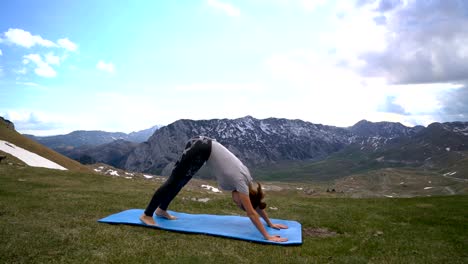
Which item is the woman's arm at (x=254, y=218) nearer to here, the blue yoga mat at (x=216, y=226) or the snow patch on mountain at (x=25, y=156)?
the blue yoga mat at (x=216, y=226)

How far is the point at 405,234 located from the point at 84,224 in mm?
14274

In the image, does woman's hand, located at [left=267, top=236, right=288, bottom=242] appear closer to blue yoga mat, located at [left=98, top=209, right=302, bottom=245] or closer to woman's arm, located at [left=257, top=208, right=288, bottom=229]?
blue yoga mat, located at [left=98, top=209, right=302, bottom=245]

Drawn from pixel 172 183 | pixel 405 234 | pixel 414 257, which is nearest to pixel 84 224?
pixel 172 183

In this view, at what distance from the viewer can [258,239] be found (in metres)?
14.6

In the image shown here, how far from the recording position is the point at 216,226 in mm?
16766

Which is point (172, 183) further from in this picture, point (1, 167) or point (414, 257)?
point (1, 167)

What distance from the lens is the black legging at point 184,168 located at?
647 inches

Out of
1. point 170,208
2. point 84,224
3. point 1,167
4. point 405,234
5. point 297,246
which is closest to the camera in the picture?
point 297,246

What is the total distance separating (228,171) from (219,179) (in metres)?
0.59

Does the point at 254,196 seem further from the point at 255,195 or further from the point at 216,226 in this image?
the point at 216,226

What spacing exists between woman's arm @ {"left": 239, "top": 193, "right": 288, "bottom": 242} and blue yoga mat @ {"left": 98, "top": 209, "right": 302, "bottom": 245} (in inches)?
10.1

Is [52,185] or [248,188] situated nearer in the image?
[248,188]

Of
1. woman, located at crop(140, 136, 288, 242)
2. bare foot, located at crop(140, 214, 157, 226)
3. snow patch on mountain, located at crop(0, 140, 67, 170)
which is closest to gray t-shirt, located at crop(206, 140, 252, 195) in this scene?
woman, located at crop(140, 136, 288, 242)

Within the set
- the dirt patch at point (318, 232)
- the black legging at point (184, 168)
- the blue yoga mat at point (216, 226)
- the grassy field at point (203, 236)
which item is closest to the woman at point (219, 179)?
the black legging at point (184, 168)
